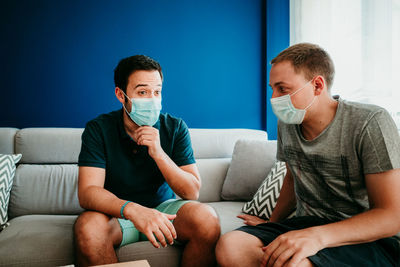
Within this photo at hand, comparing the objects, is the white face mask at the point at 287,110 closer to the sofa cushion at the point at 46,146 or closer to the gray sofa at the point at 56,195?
the gray sofa at the point at 56,195

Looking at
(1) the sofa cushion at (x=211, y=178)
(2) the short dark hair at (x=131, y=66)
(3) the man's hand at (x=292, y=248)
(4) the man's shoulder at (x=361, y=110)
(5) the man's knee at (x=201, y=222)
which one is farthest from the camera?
(1) the sofa cushion at (x=211, y=178)

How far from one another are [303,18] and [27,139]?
7.59 ft

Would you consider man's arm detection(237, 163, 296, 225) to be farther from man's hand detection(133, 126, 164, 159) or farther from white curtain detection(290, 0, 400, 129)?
white curtain detection(290, 0, 400, 129)

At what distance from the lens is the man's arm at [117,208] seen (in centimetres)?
96

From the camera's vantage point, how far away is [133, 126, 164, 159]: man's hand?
4.22ft

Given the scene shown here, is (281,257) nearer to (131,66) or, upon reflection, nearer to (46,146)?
(131,66)

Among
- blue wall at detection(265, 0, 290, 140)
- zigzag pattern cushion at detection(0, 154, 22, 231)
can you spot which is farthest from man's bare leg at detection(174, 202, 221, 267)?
blue wall at detection(265, 0, 290, 140)

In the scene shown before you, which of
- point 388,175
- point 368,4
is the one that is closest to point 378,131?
point 388,175

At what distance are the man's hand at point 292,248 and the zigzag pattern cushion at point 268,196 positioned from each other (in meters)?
0.72

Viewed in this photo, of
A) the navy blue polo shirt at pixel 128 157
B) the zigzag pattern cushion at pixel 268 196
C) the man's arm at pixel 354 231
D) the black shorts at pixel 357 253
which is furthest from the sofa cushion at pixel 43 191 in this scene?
the man's arm at pixel 354 231

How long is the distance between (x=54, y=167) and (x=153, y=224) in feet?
4.05

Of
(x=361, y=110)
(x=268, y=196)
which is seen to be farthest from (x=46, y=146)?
(x=361, y=110)

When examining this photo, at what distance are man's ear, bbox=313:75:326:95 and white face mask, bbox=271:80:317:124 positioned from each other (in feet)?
0.09

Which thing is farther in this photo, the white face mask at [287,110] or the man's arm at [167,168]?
the man's arm at [167,168]
